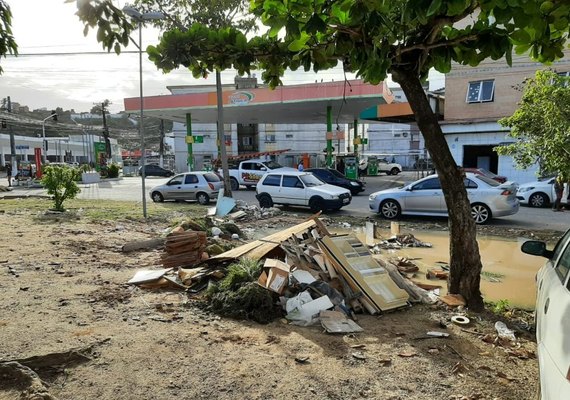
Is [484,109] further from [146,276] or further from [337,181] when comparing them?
[146,276]

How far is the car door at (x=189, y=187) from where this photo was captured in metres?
19.4

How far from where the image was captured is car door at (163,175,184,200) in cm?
1980

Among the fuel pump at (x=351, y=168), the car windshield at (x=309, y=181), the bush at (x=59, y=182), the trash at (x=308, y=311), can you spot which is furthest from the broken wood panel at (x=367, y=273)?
the fuel pump at (x=351, y=168)

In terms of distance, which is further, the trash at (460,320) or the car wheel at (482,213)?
the car wheel at (482,213)

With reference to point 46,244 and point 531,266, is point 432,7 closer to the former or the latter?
point 531,266

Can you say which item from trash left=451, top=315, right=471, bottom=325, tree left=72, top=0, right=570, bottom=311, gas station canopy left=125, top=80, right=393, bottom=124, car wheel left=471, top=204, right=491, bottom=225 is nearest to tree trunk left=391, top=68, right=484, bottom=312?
tree left=72, top=0, right=570, bottom=311

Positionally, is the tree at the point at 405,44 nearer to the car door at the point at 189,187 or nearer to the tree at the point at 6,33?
the tree at the point at 6,33

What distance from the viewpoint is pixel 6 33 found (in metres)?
3.86

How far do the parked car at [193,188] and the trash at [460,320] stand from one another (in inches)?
601

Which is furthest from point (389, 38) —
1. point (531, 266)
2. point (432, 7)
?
point (531, 266)

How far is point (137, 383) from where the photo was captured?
3.47m

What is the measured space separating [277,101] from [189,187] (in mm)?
9838

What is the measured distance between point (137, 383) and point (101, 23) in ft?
9.45

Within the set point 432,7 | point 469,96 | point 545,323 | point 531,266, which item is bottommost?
point 531,266
